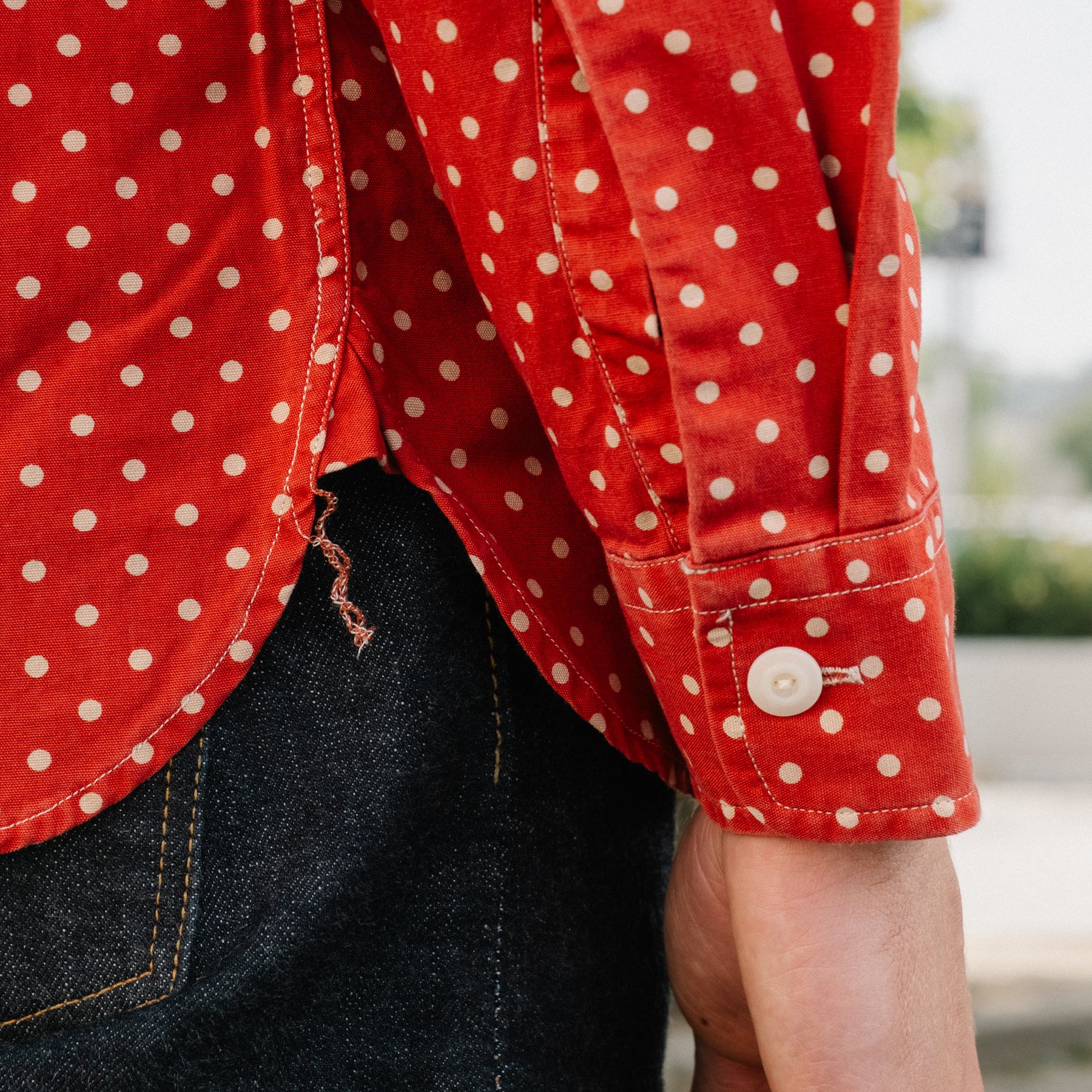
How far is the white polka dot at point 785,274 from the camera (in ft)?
1.64

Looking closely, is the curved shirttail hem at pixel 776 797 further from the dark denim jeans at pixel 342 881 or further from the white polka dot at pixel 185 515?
the white polka dot at pixel 185 515

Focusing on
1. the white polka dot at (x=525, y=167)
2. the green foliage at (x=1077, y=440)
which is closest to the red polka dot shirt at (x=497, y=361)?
the white polka dot at (x=525, y=167)

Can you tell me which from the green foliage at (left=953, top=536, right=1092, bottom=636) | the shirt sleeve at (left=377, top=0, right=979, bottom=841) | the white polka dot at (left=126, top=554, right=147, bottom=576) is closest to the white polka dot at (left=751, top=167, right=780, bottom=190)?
the shirt sleeve at (left=377, top=0, right=979, bottom=841)

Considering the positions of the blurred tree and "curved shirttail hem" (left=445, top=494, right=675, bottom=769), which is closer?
"curved shirttail hem" (left=445, top=494, right=675, bottom=769)

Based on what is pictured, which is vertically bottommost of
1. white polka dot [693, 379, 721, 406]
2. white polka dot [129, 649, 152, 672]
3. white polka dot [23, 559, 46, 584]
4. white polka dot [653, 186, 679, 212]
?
white polka dot [129, 649, 152, 672]

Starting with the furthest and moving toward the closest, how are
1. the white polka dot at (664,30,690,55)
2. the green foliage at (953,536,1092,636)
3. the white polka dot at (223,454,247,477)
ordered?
the green foliage at (953,536,1092,636) < the white polka dot at (223,454,247,477) < the white polka dot at (664,30,690,55)

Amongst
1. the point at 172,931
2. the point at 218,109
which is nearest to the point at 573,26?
the point at 218,109

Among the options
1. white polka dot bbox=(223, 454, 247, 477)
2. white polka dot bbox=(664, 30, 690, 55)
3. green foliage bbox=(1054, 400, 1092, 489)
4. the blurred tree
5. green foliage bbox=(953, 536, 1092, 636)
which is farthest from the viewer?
green foliage bbox=(1054, 400, 1092, 489)

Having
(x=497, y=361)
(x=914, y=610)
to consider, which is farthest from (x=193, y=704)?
(x=914, y=610)

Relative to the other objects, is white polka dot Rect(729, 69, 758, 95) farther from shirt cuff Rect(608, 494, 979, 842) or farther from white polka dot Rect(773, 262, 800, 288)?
shirt cuff Rect(608, 494, 979, 842)

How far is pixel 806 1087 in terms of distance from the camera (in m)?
0.53

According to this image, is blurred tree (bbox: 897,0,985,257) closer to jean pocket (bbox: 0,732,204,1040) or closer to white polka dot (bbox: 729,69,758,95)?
white polka dot (bbox: 729,69,758,95)

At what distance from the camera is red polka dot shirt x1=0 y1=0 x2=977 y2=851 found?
50 centimetres

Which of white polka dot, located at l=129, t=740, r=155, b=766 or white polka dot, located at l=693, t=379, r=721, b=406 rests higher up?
white polka dot, located at l=693, t=379, r=721, b=406
